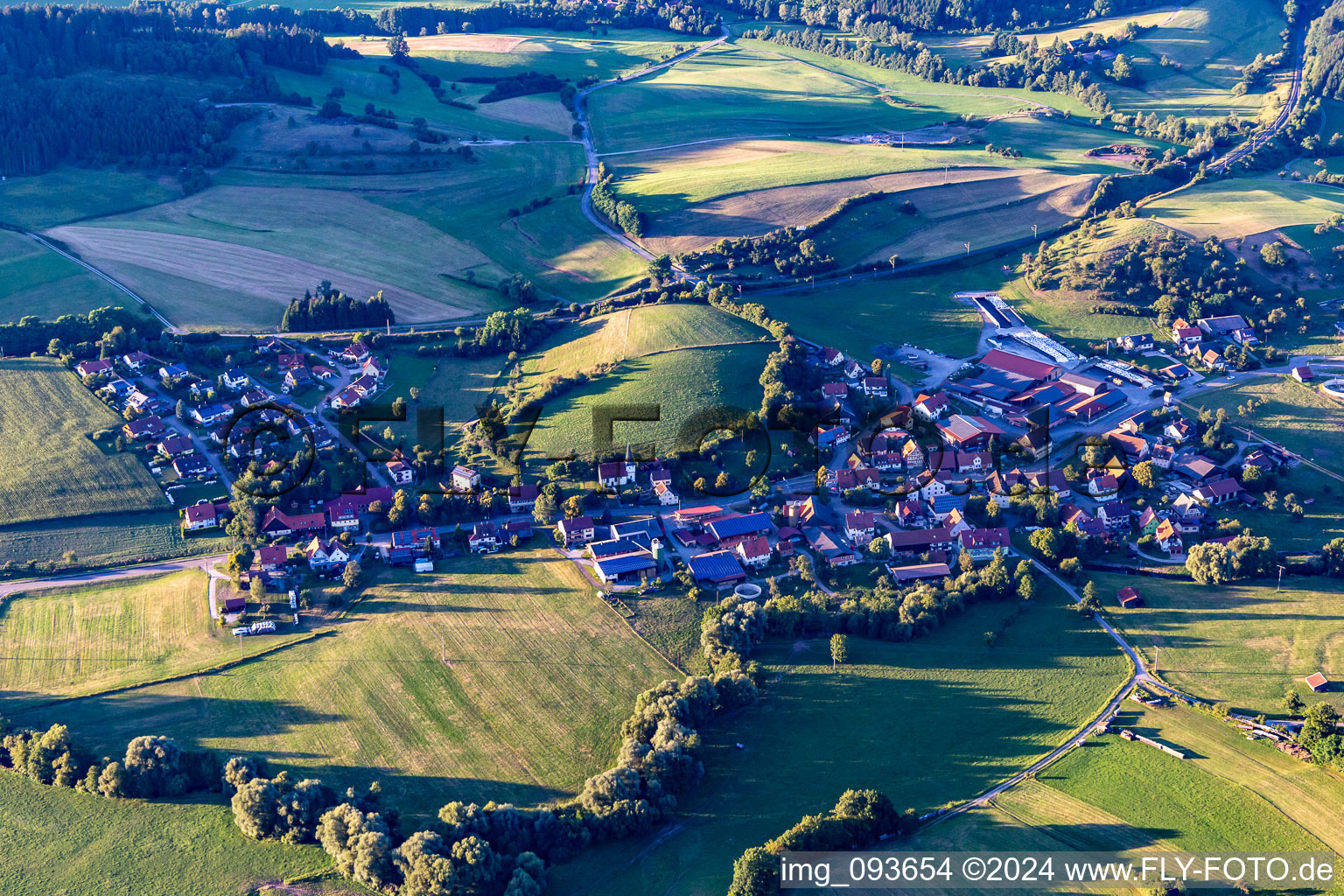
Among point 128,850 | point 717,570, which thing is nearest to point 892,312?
point 717,570

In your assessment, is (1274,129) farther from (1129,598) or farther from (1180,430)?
(1129,598)

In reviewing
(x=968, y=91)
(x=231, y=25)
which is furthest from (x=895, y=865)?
(x=231, y=25)

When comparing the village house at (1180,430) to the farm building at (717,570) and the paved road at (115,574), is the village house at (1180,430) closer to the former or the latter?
the farm building at (717,570)

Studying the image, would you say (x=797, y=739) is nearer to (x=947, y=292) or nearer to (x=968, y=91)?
(x=947, y=292)

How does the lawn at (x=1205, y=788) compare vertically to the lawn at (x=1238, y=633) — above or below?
below

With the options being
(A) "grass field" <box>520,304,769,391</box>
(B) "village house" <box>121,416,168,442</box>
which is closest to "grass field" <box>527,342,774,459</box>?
(A) "grass field" <box>520,304,769,391</box>

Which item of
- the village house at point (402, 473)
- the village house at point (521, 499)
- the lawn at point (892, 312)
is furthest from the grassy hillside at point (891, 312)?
the village house at point (402, 473)
